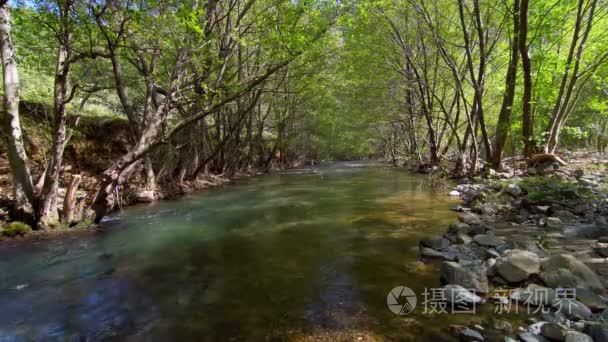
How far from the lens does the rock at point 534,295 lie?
151 inches

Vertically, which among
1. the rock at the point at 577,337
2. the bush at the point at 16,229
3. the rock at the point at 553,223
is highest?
the bush at the point at 16,229

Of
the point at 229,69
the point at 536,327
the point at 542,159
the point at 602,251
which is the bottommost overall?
the point at 536,327

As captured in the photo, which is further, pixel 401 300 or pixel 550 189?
pixel 550 189

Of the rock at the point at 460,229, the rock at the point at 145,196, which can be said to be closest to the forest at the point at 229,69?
the rock at the point at 145,196

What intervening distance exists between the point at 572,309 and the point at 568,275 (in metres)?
0.71

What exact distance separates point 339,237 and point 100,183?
6857 millimetres

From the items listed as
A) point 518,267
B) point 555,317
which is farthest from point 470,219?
point 555,317

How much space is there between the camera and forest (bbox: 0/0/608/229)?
842cm

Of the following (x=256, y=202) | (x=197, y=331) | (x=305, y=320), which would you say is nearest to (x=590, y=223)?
(x=305, y=320)

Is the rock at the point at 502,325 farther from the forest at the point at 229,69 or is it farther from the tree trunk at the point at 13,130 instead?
the tree trunk at the point at 13,130

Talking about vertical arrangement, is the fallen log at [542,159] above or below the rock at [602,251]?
above

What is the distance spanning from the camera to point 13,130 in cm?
820

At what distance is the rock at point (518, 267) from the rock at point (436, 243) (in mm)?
1323

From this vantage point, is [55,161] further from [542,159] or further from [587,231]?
[542,159]
